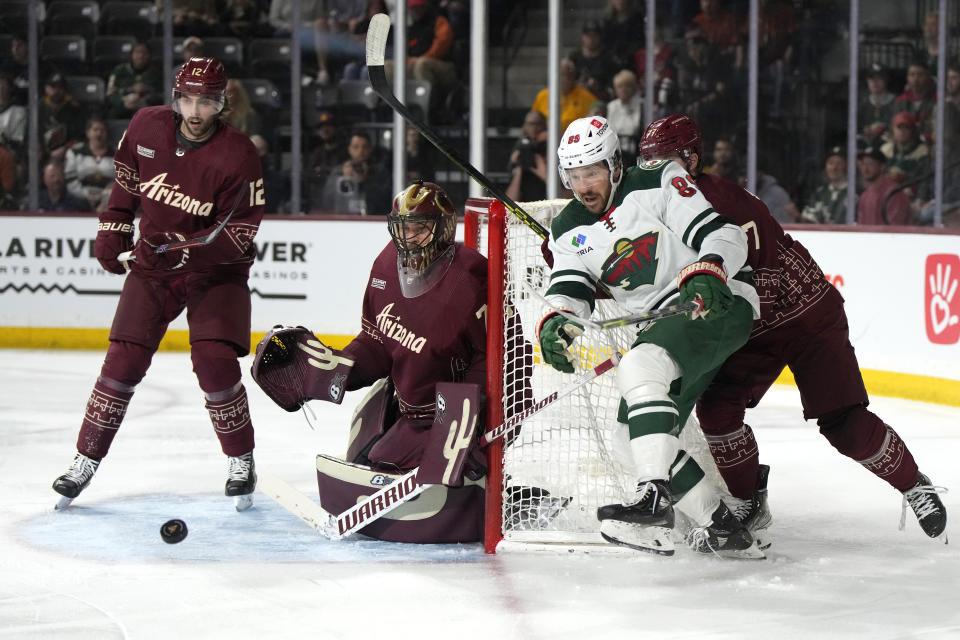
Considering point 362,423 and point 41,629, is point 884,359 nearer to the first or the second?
point 362,423

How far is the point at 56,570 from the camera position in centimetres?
303

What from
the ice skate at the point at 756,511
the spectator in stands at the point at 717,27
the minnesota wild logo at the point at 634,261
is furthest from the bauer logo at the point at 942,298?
the minnesota wild logo at the point at 634,261

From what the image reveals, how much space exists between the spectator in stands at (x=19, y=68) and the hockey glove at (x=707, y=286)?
5.38m

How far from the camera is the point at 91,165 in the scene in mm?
7305

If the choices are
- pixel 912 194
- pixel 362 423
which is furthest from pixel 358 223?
pixel 362 423

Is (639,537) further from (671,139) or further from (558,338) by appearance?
(671,139)

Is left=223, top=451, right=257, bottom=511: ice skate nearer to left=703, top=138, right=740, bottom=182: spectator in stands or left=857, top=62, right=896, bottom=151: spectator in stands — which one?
left=703, top=138, right=740, bottom=182: spectator in stands

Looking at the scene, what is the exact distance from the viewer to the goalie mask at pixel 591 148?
2.95 m

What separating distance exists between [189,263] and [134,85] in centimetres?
409

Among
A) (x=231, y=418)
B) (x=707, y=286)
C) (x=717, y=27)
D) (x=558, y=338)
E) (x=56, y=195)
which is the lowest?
(x=231, y=418)

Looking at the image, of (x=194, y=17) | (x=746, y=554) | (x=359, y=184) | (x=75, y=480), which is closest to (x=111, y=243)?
(x=75, y=480)

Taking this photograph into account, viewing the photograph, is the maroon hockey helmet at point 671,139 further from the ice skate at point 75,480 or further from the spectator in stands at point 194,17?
the spectator in stands at point 194,17

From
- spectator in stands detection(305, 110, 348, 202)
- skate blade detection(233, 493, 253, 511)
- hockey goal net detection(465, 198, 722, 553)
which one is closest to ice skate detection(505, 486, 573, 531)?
hockey goal net detection(465, 198, 722, 553)

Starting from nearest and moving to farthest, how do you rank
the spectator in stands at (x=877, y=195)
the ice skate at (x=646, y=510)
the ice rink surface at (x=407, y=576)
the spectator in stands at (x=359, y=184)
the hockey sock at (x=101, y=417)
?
the ice rink surface at (x=407, y=576) → the ice skate at (x=646, y=510) → the hockey sock at (x=101, y=417) → the spectator in stands at (x=877, y=195) → the spectator in stands at (x=359, y=184)
